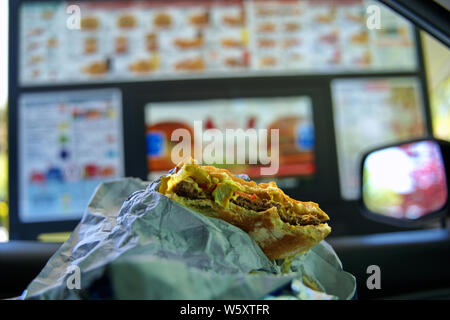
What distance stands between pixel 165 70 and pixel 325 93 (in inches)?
56.2

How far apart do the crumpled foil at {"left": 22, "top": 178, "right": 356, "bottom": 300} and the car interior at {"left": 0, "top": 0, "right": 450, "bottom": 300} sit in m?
2.08

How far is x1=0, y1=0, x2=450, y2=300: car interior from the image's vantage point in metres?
3.06

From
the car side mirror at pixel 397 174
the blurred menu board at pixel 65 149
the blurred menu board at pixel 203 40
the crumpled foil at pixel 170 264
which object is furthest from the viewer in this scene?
the blurred menu board at pixel 203 40

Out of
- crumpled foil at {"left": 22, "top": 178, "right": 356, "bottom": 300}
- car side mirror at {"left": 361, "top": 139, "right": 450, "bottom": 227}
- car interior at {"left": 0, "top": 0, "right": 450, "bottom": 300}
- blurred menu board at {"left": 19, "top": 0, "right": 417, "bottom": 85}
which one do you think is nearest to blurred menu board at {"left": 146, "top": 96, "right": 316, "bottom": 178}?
car interior at {"left": 0, "top": 0, "right": 450, "bottom": 300}

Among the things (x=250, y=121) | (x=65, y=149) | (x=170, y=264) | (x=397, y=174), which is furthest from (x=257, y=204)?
(x=65, y=149)

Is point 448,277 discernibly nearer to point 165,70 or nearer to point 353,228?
point 353,228

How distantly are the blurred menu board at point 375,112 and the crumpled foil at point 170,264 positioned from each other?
2564mm

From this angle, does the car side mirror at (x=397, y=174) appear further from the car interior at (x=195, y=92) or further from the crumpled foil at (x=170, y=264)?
the car interior at (x=195, y=92)

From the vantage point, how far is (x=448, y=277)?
1493 mm

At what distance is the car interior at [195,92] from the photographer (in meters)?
3.06

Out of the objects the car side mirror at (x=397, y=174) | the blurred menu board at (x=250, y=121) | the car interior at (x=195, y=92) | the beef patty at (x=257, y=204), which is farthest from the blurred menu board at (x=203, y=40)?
the beef patty at (x=257, y=204)

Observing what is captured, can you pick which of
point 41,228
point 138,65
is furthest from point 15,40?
point 41,228

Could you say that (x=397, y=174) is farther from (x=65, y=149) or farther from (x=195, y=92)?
(x=65, y=149)

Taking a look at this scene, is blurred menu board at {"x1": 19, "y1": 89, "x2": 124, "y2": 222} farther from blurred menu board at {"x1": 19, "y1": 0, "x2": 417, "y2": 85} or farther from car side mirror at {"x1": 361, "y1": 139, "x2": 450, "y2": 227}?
car side mirror at {"x1": 361, "y1": 139, "x2": 450, "y2": 227}
